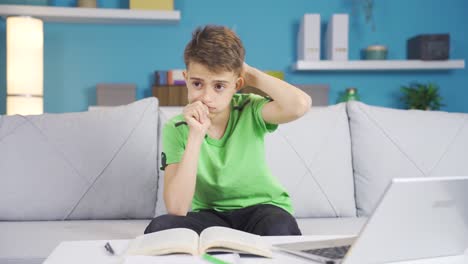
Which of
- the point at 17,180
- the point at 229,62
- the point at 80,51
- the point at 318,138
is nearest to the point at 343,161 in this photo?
the point at 318,138

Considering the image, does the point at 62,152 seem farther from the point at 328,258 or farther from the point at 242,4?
the point at 242,4

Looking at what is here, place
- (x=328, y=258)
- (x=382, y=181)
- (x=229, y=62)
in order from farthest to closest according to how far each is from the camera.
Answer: (x=382, y=181)
(x=229, y=62)
(x=328, y=258)

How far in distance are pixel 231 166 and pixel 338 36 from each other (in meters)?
2.31

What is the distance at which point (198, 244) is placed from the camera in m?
0.88

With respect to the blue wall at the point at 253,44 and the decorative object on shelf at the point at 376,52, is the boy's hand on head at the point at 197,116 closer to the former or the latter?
the blue wall at the point at 253,44

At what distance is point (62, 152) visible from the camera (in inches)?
73.0

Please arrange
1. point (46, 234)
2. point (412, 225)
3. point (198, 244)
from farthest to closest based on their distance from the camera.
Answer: point (46, 234) < point (198, 244) < point (412, 225)

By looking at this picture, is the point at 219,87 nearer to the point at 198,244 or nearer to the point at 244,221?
the point at 244,221

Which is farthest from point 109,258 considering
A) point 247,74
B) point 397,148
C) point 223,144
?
point 397,148

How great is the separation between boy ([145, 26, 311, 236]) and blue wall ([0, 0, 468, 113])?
85.9 inches

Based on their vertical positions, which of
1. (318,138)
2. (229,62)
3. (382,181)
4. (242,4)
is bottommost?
(382,181)

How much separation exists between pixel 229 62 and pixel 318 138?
2.40 feet

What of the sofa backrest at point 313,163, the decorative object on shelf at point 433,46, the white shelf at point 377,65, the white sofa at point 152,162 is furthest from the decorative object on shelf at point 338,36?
the sofa backrest at point 313,163

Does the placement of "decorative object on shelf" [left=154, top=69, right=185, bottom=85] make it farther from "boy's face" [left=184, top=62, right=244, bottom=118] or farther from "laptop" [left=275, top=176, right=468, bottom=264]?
"laptop" [left=275, top=176, right=468, bottom=264]
